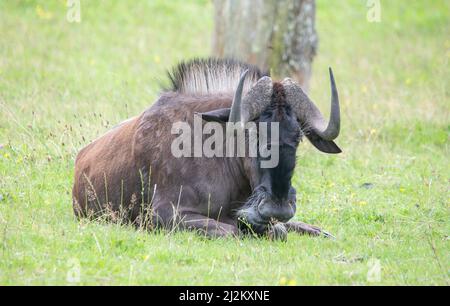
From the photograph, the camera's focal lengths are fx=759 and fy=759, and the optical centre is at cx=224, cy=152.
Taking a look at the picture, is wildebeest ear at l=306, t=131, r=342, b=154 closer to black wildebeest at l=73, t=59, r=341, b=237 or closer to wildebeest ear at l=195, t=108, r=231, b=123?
black wildebeest at l=73, t=59, r=341, b=237

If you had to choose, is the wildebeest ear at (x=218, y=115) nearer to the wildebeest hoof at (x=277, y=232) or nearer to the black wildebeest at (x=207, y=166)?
the black wildebeest at (x=207, y=166)

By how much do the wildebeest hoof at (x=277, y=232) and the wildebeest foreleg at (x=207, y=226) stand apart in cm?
35

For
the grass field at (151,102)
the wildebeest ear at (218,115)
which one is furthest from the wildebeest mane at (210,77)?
the grass field at (151,102)

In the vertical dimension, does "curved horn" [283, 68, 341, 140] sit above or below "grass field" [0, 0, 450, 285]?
above

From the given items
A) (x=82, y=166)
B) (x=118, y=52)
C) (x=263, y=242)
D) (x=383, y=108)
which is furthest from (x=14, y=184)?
(x=118, y=52)

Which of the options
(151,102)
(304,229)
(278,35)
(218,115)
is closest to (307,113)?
(218,115)

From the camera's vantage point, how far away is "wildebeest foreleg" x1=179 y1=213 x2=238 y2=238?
745 cm

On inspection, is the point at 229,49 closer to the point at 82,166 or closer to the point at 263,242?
the point at 82,166

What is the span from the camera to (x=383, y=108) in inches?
533

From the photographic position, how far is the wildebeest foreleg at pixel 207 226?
7453 millimetres

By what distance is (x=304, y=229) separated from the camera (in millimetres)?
8141

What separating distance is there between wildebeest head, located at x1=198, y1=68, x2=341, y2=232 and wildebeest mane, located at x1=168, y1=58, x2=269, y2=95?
2.20ft

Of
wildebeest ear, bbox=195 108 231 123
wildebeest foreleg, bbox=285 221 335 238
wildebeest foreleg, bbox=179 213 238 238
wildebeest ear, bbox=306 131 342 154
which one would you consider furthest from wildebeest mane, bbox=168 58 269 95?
wildebeest foreleg, bbox=285 221 335 238
